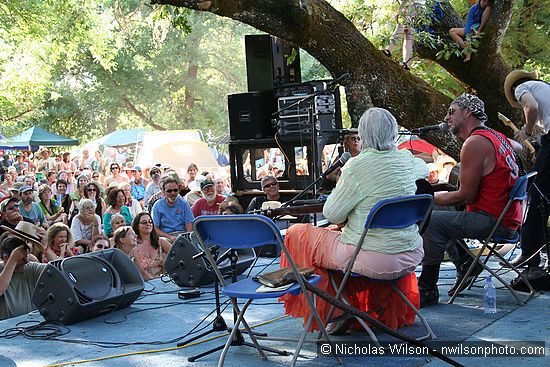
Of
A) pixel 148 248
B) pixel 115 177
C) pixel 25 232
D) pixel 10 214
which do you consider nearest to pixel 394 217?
pixel 25 232

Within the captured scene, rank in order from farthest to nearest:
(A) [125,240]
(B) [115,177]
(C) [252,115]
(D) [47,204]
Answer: (B) [115,177] → (D) [47,204] → (C) [252,115] → (A) [125,240]

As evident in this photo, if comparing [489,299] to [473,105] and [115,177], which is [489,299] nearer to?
[473,105]

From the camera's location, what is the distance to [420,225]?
541 cm

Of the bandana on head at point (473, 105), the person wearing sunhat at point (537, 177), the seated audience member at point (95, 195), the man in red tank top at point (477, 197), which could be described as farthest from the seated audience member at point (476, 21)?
the seated audience member at point (95, 195)

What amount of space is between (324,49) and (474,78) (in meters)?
2.14

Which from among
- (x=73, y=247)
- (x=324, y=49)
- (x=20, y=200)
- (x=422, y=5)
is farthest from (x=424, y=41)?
(x=20, y=200)

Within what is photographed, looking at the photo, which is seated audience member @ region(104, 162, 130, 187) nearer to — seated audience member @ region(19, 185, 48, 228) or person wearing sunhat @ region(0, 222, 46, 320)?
seated audience member @ region(19, 185, 48, 228)

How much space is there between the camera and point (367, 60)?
26.4 feet

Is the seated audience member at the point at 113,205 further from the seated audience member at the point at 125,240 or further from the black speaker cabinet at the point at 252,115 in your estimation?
the black speaker cabinet at the point at 252,115

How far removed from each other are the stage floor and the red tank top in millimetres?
731

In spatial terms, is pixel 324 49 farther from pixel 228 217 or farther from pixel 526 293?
pixel 228 217

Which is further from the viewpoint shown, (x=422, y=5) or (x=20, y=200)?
(x=20, y=200)

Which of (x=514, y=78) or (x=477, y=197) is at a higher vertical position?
(x=514, y=78)

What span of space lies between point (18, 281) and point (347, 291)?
3.21 m
